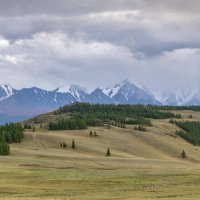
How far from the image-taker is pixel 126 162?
16488 cm

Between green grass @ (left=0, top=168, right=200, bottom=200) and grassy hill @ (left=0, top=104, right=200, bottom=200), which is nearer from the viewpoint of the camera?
green grass @ (left=0, top=168, right=200, bottom=200)

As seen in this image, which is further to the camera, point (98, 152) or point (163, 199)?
point (98, 152)

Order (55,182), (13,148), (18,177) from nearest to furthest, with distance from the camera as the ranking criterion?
(55,182) < (18,177) < (13,148)

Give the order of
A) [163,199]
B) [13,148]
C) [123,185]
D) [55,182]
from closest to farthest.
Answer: [163,199]
[123,185]
[55,182]
[13,148]

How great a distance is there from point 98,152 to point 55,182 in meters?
101

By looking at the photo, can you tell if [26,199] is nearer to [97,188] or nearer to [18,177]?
[97,188]

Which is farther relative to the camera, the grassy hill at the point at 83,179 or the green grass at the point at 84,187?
the grassy hill at the point at 83,179

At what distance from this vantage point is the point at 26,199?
6750cm

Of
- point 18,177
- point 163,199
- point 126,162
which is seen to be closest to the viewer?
point 163,199

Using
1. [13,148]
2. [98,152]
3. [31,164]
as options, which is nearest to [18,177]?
[31,164]

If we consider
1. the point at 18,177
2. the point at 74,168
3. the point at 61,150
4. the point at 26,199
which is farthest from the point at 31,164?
the point at 26,199

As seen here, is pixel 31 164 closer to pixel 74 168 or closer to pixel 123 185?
pixel 74 168

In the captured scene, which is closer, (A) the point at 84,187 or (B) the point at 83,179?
(A) the point at 84,187

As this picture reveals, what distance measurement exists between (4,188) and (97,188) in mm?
15673
